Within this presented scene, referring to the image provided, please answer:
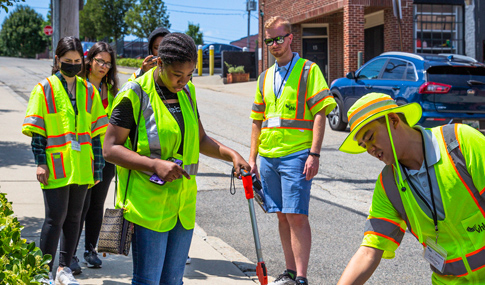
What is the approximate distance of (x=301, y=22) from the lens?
27.1m

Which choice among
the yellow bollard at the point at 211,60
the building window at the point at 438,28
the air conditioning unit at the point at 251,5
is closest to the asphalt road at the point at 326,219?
the building window at the point at 438,28

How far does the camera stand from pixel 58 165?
418cm

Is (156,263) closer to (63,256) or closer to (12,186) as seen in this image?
(63,256)

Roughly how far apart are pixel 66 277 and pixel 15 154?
6313 mm

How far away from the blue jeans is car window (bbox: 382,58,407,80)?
9.66m

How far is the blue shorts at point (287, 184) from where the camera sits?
4598mm

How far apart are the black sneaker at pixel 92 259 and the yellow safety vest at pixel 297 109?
1.64 meters

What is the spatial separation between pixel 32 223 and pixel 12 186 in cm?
196

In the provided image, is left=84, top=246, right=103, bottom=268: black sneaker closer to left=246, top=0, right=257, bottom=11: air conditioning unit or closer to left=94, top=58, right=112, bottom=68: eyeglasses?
left=94, top=58, right=112, bottom=68: eyeglasses

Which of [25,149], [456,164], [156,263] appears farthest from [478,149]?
[25,149]

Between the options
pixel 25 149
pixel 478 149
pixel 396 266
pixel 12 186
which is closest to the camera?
pixel 478 149

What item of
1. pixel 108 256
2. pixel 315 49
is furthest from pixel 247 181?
pixel 315 49

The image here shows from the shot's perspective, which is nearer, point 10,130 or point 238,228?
point 238,228

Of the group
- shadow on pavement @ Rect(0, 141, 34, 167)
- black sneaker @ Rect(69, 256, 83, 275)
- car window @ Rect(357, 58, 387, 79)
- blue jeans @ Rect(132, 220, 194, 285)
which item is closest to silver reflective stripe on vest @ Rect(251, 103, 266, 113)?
black sneaker @ Rect(69, 256, 83, 275)
